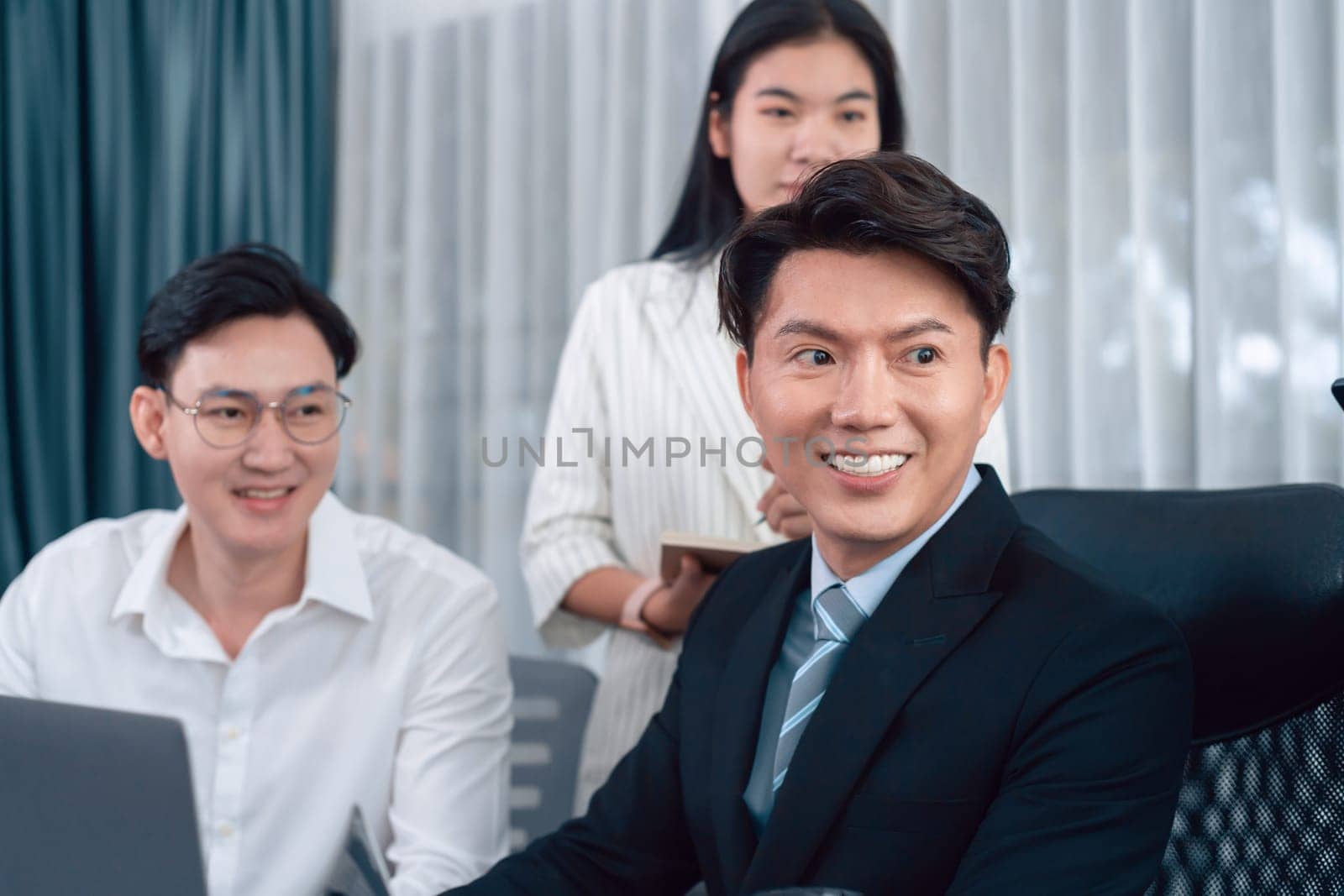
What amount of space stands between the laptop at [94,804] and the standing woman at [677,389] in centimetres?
77

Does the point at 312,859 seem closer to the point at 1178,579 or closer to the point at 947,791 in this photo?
the point at 947,791

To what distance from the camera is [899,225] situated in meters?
1.07

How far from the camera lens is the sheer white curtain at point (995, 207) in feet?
6.57

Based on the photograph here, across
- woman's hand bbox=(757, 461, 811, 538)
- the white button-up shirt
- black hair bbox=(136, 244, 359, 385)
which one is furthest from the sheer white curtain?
black hair bbox=(136, 244, 359, 385)

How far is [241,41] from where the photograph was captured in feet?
10.6

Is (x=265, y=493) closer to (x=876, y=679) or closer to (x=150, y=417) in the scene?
(x=150, y=417)

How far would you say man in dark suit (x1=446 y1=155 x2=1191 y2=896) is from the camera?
0.96 m

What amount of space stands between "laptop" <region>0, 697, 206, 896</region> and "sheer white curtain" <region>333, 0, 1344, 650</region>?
5.45ft

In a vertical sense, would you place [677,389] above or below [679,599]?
above

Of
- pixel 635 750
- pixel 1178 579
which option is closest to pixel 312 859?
pixel 635 750

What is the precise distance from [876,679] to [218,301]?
1021mm

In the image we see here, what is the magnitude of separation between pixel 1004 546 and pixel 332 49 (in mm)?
2879

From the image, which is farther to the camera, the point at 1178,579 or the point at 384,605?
the point at 384,605

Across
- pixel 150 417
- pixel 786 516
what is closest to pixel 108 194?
pixel 150 417
